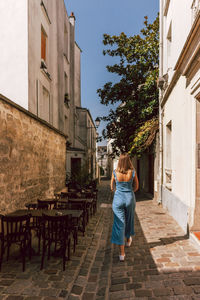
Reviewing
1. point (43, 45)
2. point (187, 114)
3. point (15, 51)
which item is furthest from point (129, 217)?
point (43, 45)

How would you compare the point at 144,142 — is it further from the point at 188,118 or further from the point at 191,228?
the point at 191,228

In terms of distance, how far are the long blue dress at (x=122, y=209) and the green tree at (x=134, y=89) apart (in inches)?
293

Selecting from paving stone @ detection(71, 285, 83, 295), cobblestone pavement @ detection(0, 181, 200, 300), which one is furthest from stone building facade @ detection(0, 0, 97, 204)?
paving stone @ detection(71, 285, 83, 295)

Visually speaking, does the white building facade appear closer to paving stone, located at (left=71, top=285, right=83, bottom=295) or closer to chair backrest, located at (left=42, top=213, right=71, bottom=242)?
chair backrest, located at (left=42, top=213, right=71, bottom=242)

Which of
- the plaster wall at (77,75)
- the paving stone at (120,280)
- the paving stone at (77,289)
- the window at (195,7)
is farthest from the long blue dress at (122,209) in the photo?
the plaster wall at (77,75)

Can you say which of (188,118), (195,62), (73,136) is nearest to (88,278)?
(188,118)

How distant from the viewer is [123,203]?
167 inches

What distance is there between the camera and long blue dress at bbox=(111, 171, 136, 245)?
4180 mm

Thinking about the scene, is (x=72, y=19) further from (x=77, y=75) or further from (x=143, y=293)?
(x=143, y=293)

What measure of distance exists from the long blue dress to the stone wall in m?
2.11

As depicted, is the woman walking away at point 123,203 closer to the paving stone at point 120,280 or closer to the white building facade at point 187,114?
the paving stone at point 120,280

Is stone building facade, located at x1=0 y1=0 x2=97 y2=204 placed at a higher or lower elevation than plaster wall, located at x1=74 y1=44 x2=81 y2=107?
lower

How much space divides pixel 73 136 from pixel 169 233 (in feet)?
44.5

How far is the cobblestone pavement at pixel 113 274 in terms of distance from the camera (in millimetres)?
3133
